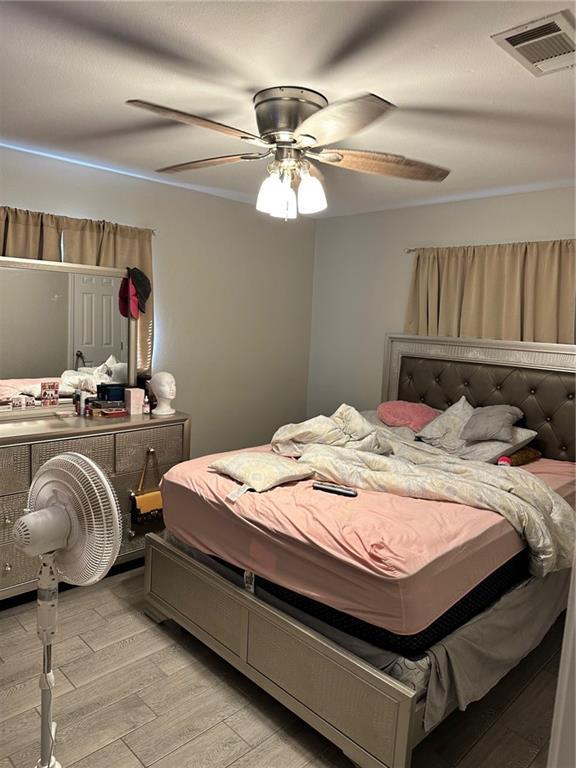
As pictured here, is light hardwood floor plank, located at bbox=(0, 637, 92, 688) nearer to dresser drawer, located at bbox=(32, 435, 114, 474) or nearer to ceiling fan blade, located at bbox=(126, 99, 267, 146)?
dresser drawer, located at bbox=(32, 435, 114, 474)

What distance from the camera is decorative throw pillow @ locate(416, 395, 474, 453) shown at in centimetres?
329

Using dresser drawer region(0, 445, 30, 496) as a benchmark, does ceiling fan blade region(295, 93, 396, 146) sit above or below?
above

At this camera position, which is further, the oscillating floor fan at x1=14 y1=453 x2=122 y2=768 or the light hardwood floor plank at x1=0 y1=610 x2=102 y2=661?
the light hardwood floor plank at x1=0 y1=610 x2=102 y2=661

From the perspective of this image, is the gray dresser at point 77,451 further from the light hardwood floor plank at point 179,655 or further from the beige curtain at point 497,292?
the beige curtain at point 497,292

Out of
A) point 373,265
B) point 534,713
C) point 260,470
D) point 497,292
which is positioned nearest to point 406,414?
point 497,292

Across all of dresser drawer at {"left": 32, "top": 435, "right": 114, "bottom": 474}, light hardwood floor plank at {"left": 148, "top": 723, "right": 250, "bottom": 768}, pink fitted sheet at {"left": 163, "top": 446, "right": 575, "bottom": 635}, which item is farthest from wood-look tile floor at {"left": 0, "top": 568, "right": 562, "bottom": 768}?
dresser drawer at {"left": 32, "top": 435, "right": 114, "bottom": 474}

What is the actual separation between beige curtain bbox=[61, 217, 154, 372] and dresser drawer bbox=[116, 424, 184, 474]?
0.63 meters

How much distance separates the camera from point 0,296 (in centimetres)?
303

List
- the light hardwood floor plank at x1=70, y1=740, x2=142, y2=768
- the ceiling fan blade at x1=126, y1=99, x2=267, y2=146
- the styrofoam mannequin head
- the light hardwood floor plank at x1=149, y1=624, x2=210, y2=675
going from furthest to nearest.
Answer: the styrofoam mannequin head
the light hardwood floor plank at x1=149, y1=624, x2=210, y2=675
the light hardwood floor plank at x1=70, y1=740, x2=142, y2=768
the ceiling fan blade at x1=126, y1=99, x2=267, y2=146

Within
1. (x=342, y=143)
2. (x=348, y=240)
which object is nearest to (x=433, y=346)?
(x=348, y=240)

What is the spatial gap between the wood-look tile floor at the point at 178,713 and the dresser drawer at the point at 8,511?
0.43 meters

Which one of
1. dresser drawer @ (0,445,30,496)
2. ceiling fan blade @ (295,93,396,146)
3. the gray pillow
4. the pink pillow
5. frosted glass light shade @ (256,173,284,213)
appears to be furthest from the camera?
the pink pillow

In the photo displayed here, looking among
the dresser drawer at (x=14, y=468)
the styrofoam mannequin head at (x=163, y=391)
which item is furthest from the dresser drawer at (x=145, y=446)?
the dresser drawer at (x=14, y=468)

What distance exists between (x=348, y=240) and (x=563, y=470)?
250cm
